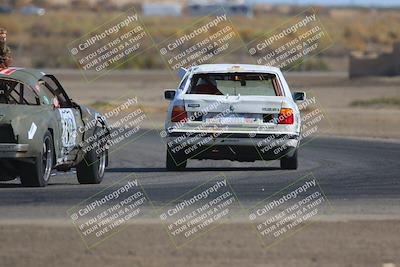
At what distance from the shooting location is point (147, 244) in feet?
36.1

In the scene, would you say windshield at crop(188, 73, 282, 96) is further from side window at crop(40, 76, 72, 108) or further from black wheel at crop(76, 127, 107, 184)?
side window at crop(40, 76, 72, 108)

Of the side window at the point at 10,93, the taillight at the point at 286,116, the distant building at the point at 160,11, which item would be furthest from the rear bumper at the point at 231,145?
the distant building at the point at 160,11

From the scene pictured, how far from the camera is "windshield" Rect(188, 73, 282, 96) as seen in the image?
61.5ft

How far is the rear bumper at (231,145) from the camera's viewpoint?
17938 millimetres

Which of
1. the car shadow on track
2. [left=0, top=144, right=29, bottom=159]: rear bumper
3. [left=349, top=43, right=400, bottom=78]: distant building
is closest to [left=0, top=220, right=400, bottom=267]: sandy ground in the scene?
[left=0, top=144, right=29, bottom=159]: rear bumper

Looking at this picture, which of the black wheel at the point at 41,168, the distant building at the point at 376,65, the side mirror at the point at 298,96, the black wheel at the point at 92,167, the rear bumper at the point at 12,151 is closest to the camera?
the rear bumper at the point at 12,151

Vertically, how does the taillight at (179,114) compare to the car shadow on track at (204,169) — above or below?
above

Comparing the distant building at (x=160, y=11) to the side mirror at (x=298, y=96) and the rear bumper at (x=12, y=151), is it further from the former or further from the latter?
the rear bumper at (x=12, y=151)

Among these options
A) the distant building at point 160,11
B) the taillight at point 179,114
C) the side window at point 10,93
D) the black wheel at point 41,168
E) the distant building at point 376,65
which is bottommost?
the distant building at point 160,11

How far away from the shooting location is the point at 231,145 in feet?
58.9

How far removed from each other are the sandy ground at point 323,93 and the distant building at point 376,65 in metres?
0.78

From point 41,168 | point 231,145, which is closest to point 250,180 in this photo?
point 231,145

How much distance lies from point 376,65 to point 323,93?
900 centimetres

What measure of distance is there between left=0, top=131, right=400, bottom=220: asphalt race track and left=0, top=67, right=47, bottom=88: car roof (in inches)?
49.2
